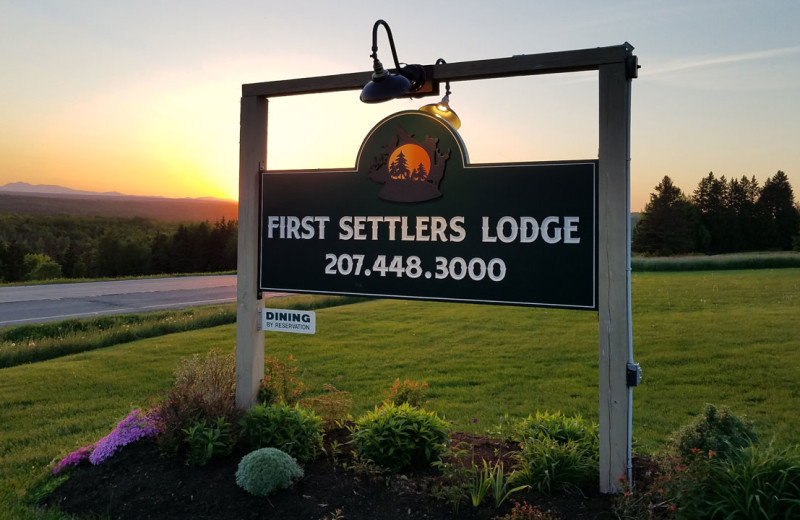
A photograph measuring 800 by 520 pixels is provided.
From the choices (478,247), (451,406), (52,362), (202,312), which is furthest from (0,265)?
(478,247)

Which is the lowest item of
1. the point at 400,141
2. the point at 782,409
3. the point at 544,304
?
the point at 782,409

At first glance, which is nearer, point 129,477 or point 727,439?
point 727,439

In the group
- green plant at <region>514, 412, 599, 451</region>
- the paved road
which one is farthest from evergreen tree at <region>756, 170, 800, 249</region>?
green plant at <region>514, 412, 599, 451</region>

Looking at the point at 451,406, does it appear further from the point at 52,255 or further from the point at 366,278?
the point at 52,255

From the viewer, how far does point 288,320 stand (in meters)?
5.54

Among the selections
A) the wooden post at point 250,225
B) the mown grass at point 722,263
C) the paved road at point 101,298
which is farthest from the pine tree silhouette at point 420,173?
the mown grass at point 722,263

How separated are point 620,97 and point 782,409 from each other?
589 cm

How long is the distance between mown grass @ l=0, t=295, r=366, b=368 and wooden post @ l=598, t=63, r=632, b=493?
10.8m

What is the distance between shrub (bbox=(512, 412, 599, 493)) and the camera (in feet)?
13.7

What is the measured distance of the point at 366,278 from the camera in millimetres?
5270

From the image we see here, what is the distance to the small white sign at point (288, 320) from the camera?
542 centimetres

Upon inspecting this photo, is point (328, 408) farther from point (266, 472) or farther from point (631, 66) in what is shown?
point (631, 66)

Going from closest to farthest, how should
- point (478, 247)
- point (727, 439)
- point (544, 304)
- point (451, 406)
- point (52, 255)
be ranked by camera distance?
point (727, 439), point (544, 304), point (478, 247), point (451, 406), point (52, 255)

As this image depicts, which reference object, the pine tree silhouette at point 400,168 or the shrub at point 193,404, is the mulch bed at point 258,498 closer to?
the shrub at point 193,404
